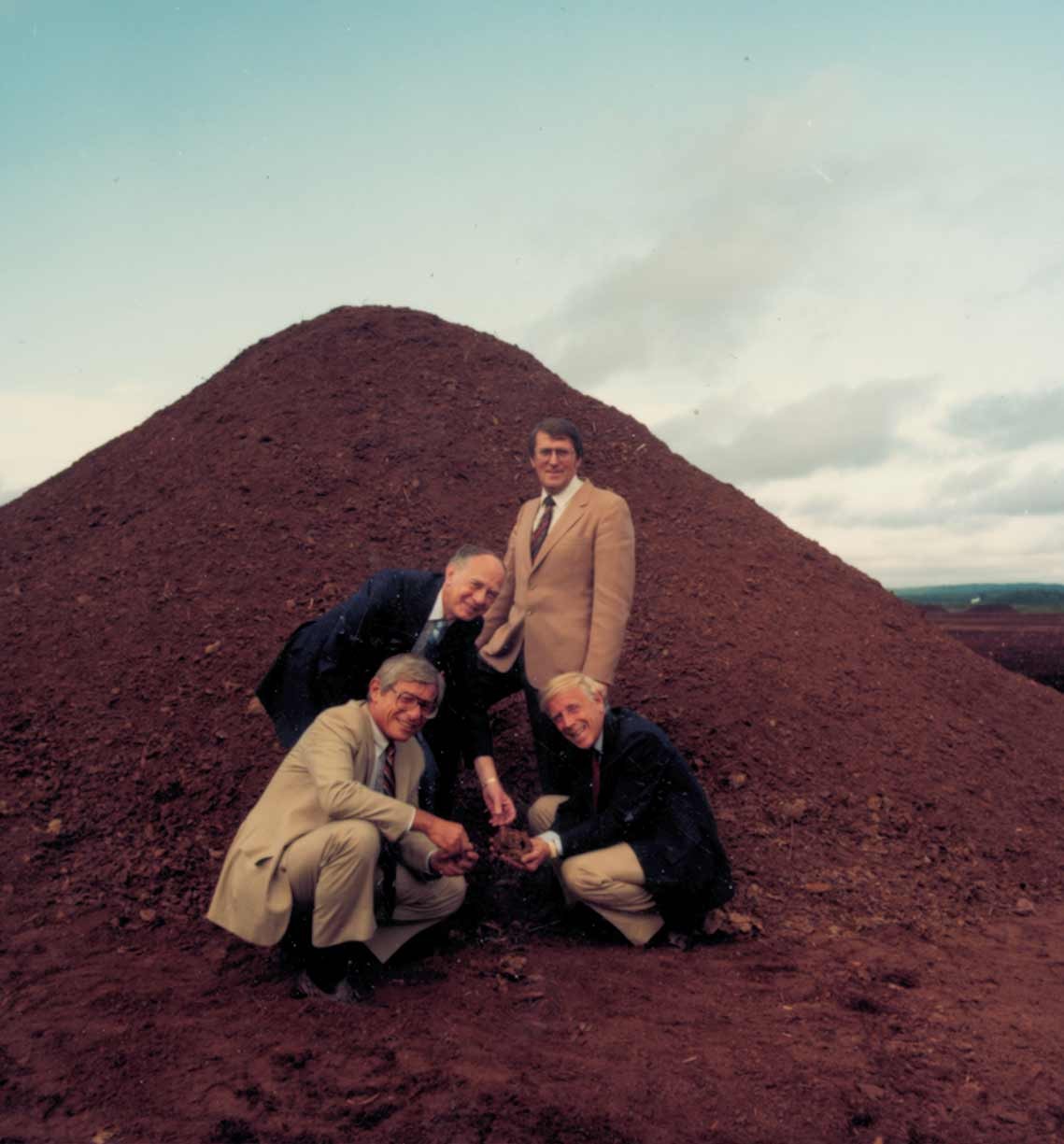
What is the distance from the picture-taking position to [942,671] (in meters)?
7.57

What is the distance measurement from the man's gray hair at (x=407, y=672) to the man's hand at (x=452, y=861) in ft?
1.90

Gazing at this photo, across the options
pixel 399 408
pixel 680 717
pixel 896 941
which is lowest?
pixel 896 941

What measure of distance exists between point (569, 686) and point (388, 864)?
0.99 metres

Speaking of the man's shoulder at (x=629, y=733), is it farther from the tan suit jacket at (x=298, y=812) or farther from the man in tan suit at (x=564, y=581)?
the tan suit jacket at (x=298, y=812)

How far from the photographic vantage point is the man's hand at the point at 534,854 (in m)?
3.72

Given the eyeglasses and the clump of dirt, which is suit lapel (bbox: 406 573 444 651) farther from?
the clump of dirt

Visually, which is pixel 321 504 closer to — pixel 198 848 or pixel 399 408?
pixel 399 408

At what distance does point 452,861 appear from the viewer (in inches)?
138

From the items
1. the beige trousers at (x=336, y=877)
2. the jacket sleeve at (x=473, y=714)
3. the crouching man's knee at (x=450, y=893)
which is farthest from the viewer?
the jacket sleeve at (x=473, y=714)

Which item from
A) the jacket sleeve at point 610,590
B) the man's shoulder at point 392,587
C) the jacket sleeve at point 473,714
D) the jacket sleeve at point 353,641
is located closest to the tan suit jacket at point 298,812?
the jacket sleeve at point 353,641

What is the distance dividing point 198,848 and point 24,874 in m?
0.82

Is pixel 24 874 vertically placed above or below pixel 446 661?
below

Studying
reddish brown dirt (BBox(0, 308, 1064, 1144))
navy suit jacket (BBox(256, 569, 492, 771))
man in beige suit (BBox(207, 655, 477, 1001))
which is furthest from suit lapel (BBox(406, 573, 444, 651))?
reddish brown dirt (BBox(0, 308, 1064, 1144))

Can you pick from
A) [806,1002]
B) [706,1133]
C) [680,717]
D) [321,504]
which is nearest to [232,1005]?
[706,1133]
